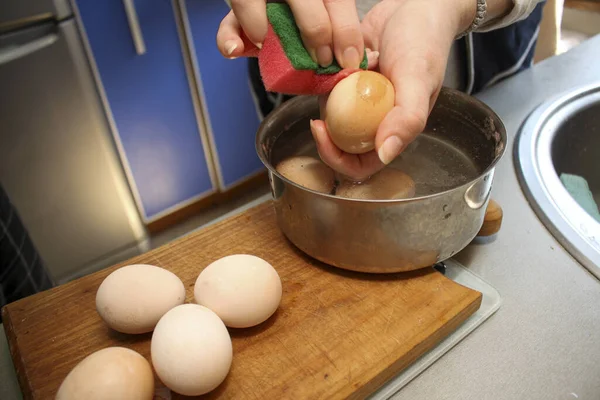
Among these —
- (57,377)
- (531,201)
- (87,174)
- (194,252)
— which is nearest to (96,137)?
(87,174)

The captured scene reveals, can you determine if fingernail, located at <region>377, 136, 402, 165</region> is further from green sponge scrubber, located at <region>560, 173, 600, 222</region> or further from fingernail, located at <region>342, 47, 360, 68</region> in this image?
green sponge scrubber, located at <region>560, 173, 600, 222</region>

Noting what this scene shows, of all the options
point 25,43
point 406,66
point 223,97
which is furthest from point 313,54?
point 223,97

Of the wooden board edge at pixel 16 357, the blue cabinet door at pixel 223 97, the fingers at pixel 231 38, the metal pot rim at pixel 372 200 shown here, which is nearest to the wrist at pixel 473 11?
the metal pot rim at pixel 372 200

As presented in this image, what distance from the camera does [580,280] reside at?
66 centimetres

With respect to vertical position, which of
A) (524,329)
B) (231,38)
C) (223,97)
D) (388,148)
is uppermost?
(231,38)

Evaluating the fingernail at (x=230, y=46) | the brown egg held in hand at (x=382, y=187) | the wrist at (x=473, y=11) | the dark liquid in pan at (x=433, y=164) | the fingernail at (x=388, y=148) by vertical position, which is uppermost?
the fingernail at (x=230, y=46)

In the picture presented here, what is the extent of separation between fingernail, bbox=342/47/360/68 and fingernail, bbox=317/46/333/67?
0.02 metres

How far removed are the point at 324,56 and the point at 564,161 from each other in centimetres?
69

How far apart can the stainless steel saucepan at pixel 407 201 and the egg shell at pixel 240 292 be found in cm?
9

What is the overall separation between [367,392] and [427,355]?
10 cm

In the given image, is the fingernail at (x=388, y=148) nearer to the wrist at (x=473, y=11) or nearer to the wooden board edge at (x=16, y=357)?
the wrist at (x=473, y=11)

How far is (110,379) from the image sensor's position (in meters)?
0.48

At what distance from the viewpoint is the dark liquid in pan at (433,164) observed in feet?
2.33

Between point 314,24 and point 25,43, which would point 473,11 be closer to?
point 314,24
